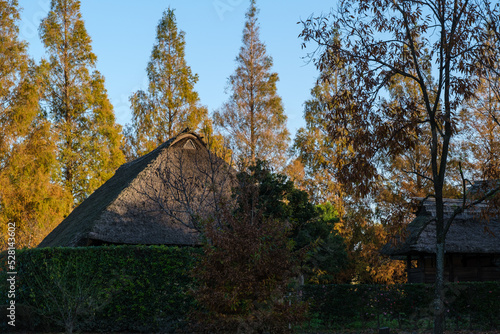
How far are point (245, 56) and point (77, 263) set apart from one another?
20.0m

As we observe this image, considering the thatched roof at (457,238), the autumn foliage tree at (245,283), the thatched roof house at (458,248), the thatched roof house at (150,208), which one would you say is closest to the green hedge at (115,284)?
the thatched roof house at (150,208)

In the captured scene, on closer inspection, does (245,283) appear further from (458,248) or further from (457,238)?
(457,238)

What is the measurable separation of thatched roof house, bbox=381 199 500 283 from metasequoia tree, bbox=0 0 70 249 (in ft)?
55.3

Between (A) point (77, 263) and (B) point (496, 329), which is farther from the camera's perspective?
(B) point (496, 329)

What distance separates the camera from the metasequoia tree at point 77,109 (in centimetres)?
2786

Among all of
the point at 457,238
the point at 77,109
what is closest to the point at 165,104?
the point at 77,109

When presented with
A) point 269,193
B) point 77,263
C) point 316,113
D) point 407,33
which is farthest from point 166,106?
point 407,33

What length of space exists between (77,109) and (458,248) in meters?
Answer: 20.9

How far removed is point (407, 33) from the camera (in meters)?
11.5

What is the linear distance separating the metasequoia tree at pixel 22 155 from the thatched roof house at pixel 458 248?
16854 millimetres

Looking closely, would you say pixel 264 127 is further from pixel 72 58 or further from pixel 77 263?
pixel 77 263

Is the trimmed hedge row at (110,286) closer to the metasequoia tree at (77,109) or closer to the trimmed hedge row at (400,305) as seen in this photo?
the trimmed hedge row at (400,305)

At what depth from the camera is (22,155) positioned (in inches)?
963

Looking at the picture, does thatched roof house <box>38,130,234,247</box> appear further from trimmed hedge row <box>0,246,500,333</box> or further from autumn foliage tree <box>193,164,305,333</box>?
autumn foliage tree <box>193,164,305,333</box>
